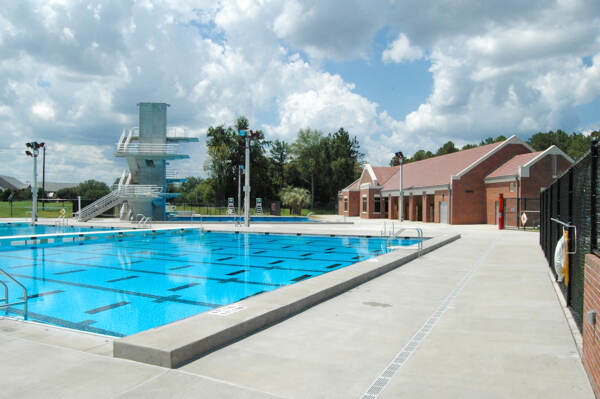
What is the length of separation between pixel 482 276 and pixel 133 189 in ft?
110

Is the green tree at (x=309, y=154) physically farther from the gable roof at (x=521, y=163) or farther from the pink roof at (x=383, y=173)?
the gable roof at (x=521, y=163)

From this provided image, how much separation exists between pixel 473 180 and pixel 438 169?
20.8 ft

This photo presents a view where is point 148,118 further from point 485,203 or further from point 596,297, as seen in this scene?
point 596,297

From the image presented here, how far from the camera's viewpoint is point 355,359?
438 cm

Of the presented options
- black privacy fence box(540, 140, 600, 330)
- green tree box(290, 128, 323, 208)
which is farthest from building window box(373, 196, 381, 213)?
black privacy fence box(540, 140, 600, 330)

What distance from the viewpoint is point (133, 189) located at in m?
37.5

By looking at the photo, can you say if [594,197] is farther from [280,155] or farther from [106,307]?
[280,155]

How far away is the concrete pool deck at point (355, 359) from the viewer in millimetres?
3629

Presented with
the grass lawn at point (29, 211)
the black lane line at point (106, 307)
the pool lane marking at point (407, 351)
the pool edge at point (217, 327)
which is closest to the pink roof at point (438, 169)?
the pool lane marking at point (407, 351)

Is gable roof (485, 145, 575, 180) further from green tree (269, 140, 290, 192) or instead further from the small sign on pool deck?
green tree (269, 140, 290, 192)

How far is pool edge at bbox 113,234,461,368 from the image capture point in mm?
4305

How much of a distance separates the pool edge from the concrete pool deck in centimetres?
13

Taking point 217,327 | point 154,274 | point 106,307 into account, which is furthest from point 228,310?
point 154,274

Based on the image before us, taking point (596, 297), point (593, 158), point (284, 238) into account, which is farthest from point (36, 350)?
point (284, 238)
